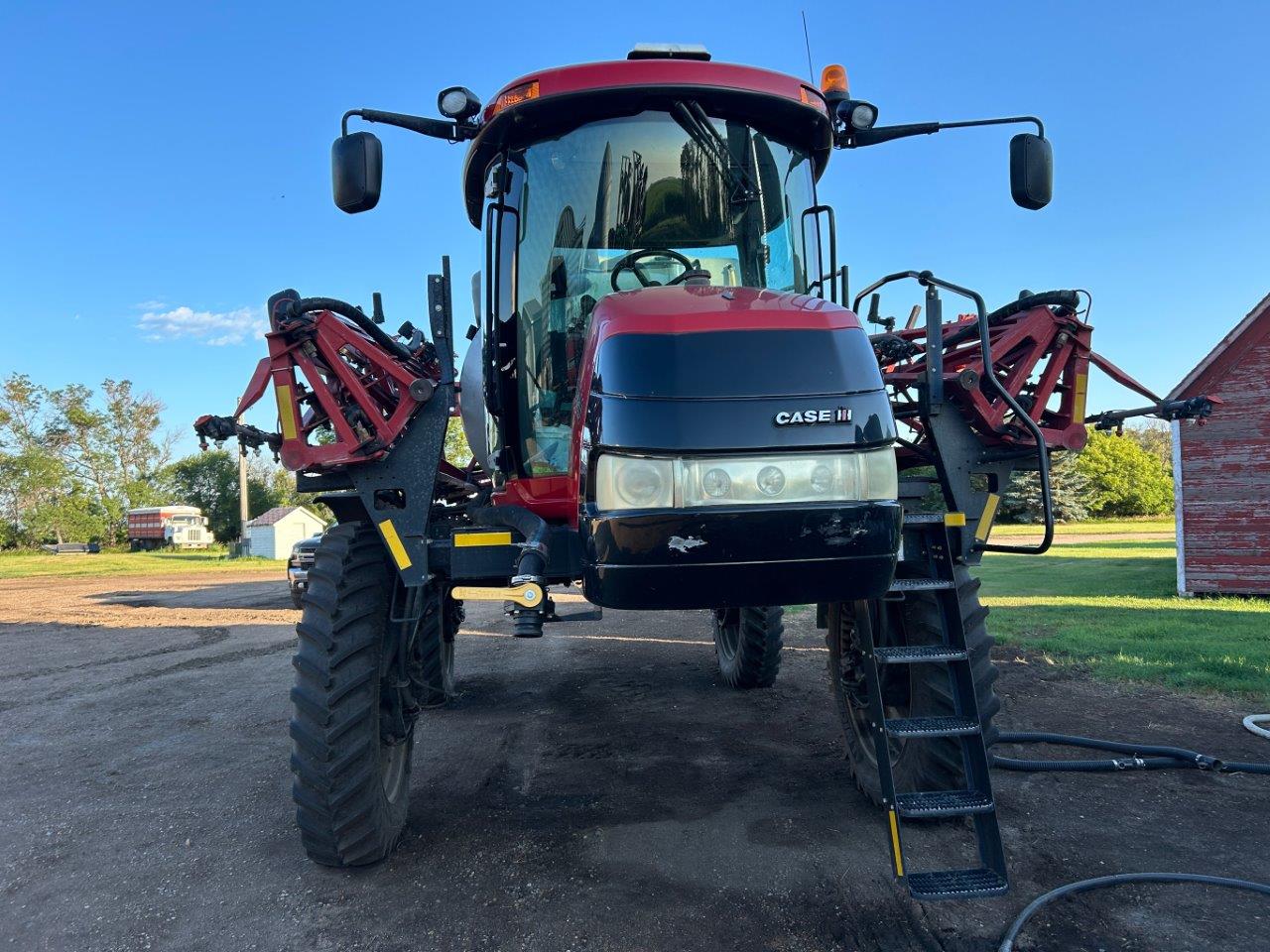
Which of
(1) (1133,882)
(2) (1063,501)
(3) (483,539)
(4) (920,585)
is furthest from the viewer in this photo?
(2) (1063,501)

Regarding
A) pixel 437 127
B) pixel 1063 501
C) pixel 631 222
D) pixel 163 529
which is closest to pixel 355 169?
pixel 437 127

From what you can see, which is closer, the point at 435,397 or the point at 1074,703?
the point at 435,397

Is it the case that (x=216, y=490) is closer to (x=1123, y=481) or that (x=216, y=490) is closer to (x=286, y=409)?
(x=1123, y=481)

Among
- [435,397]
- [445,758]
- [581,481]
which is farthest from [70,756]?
[581,481]

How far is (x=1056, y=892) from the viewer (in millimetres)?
2963

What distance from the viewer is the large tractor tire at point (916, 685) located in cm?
351

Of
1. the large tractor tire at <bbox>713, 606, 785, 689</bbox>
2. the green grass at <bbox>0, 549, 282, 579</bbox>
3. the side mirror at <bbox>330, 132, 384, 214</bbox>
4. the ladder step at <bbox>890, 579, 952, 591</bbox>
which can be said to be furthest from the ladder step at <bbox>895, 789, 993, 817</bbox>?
the green grass at <bbox>0, 549, 282, 579</bbox>

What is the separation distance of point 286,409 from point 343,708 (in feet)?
3.98

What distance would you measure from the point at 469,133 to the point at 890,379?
2263mm

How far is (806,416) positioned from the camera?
269cm

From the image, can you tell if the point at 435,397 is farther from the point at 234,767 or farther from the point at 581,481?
the point at 234,767

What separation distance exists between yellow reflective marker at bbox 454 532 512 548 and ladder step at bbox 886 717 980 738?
5.30 feet

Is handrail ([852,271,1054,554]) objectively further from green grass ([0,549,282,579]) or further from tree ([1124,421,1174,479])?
tree ([1124,421,1174,479])

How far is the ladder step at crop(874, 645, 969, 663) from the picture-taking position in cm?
308
